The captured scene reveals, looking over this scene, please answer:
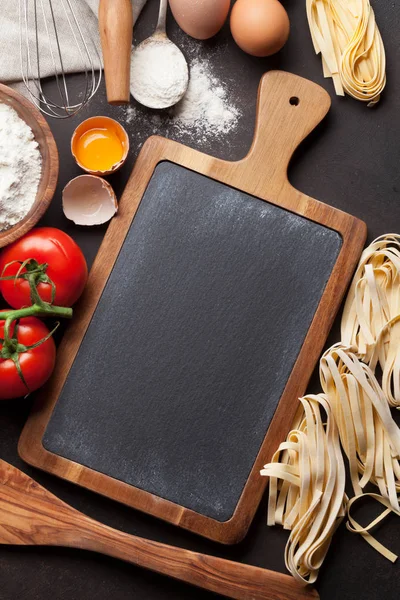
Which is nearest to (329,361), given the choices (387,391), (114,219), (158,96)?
(387,391)

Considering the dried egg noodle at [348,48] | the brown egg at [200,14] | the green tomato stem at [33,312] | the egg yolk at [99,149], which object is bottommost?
the green tomato stem at [33,312]

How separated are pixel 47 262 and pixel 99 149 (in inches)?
10.4

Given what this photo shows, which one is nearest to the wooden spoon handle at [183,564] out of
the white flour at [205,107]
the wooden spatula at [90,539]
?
the wooden spatula at [90,539]

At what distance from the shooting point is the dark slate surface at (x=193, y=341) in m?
1.26

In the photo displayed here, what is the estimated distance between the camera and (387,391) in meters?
1.30

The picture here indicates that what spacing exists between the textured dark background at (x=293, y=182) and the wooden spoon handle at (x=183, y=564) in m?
0.05

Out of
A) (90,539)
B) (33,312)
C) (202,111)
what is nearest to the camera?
(33,312)

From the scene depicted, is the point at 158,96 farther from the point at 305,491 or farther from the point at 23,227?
the point at 305,491

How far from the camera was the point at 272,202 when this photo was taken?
128 cm

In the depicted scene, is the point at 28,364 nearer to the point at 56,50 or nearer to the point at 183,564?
the point at 183,564

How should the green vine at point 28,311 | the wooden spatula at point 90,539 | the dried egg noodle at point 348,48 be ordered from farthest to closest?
the dried egg noodle at point 348,48
the wooden spatula at point 90,539
the green vine at point 28,311

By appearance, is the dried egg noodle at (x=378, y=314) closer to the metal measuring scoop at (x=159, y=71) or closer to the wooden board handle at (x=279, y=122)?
the wooden board handle at (x=279, y=122)

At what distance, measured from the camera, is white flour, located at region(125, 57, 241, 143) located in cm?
132

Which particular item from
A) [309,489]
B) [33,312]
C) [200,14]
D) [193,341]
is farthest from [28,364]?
[200,14]
